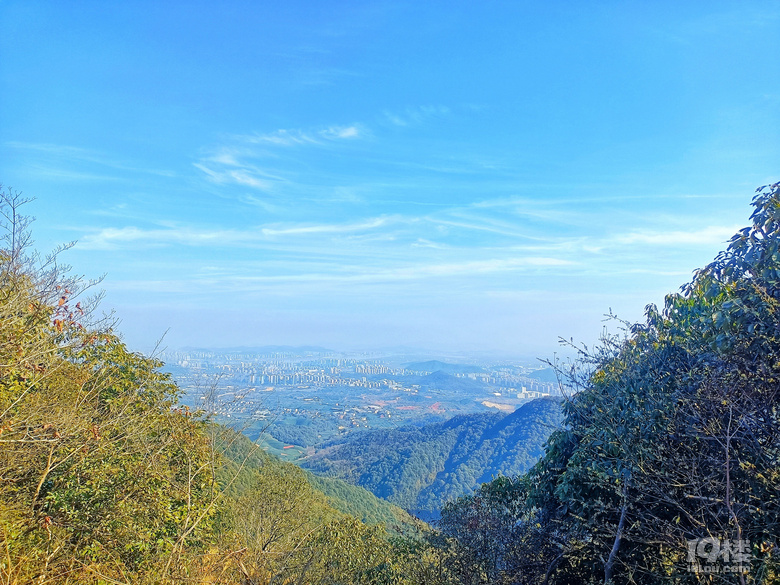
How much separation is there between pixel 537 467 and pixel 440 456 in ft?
190

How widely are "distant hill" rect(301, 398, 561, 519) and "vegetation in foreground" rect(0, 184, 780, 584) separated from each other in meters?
41.4

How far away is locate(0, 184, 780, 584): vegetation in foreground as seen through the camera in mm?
3084

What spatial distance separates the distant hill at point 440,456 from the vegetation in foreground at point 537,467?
41442mm

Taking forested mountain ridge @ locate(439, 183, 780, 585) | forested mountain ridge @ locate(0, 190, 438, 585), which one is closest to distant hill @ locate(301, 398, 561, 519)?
forested mountain ridge @ locate(0, 190, 438, 585)

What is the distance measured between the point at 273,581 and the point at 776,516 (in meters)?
6.43

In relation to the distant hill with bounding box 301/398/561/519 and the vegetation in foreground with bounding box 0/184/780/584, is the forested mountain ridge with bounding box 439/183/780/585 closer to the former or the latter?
the vegetation in foreground with bounding box 0/184/780/584

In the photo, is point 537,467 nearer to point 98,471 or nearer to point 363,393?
point 98,471

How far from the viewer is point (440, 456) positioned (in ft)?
201

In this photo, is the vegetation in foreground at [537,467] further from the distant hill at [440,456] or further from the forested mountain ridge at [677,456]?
the distant hill at [440,456]

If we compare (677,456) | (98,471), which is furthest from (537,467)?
(98,471)

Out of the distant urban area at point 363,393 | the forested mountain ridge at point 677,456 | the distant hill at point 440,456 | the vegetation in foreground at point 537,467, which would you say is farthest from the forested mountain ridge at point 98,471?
the distant hill at point 440,456

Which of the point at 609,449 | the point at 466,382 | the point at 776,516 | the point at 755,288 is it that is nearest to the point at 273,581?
the point at 609,449

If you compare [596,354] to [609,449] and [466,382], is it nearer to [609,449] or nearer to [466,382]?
[609,449]

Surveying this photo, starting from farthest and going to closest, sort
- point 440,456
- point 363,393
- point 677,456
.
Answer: point 363,393 < point 440,456 < point 677,456
